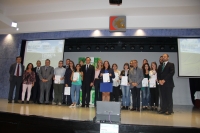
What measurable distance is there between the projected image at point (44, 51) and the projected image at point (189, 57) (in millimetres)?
5097

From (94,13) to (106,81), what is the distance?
296 cm

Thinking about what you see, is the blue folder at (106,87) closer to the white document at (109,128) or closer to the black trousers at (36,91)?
the white document at (109,128)

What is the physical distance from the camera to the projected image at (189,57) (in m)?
5.82

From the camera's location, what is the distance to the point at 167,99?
3.67m

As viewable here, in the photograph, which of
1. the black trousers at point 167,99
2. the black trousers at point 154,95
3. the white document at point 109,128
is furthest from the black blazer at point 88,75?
the white document at point 109,128

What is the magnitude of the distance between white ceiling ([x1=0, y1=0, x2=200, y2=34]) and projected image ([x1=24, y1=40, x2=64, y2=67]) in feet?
1.97

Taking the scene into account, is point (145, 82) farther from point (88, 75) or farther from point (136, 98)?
point (88, 75)

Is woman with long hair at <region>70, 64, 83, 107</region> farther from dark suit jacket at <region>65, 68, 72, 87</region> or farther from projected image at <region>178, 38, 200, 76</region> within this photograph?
projected image at <region>178, 38, 200, 76</region>

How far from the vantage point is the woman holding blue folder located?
4.43 m

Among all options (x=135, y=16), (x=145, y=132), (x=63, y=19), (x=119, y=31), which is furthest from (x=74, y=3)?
(x=145, y=132)

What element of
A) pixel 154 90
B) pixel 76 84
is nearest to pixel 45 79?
pixel 76 84

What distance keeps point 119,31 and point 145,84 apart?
2.49 meters

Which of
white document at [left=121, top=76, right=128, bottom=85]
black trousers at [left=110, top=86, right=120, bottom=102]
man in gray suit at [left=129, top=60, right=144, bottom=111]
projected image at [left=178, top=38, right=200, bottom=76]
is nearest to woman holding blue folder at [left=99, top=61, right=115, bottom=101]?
black trousers at [left=110, top=86, right=120, bottom=102]

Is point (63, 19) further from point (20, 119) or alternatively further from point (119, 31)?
point (20, 119)
